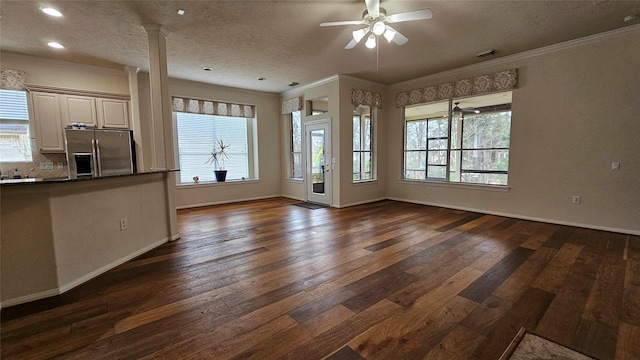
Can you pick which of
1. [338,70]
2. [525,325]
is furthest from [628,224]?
[338,70]

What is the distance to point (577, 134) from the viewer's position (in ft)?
13.9

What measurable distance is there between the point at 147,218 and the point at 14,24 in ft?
9.83

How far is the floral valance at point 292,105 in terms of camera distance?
6.91m

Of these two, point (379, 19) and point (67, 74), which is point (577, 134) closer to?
point (379, 19)

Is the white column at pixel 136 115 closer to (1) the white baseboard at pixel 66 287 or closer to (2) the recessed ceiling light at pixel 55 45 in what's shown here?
(2) the recessed ceiling light at pixel 55 45

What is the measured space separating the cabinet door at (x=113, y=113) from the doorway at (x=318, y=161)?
386 centimetres

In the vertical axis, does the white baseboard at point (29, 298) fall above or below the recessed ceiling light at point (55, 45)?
below

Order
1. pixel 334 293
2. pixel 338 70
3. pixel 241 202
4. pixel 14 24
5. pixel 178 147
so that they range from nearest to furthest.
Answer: pixel 334 293 → pixel 14 24 → pixel 338 70 → pixel 178 147 → pixel 241 202

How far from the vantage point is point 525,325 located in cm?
193

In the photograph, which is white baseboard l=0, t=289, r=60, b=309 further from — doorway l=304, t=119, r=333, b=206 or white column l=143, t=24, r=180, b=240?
doorway l=304, t=119, r=333, b=206

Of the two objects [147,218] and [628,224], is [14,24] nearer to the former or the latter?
[147,218]

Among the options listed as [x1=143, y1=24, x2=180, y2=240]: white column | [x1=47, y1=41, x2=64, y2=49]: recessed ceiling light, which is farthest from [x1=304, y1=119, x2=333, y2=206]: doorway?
[x1=47, y1=41, x2=64, y2=49]: recessed ceiling light

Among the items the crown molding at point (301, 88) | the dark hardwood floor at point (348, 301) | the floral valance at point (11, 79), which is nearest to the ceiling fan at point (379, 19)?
the dark hardwood floor at point (348, 301)

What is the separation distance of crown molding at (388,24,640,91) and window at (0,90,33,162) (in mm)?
7329
